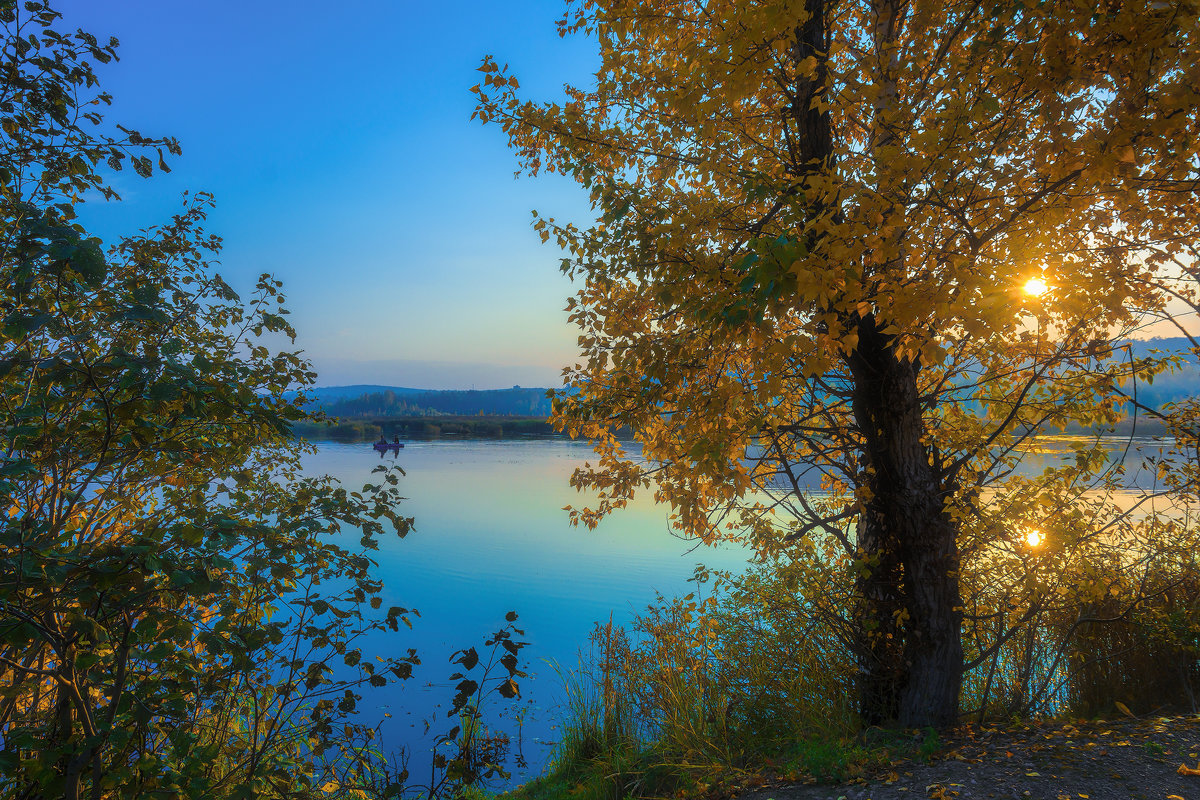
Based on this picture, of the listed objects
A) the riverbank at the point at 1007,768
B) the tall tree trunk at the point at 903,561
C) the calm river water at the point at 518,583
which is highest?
the tall tree trunk at the point at 903,561

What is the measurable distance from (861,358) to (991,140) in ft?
5.06

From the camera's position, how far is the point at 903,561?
4215 millimetres

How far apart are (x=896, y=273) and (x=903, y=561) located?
7.90ft

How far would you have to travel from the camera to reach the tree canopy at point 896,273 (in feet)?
8.28

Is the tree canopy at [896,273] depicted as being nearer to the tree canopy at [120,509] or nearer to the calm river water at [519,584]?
the calm river water at [519,584]

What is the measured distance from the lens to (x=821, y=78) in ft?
12.6

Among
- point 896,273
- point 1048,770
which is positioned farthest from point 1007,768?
point 896,273

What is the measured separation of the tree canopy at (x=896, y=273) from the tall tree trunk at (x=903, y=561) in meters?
0.02

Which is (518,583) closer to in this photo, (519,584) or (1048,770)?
(519,584)

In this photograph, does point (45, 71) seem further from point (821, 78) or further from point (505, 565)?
point (505, 565)

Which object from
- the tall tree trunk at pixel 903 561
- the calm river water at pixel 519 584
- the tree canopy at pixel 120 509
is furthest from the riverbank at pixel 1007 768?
the tree canopy at pixel 120 509

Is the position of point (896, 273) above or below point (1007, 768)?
above

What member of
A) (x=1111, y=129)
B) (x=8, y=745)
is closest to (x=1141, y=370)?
(x=1111, y=129)

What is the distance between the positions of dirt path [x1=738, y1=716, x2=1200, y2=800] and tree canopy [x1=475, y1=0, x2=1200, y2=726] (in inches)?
24.8
